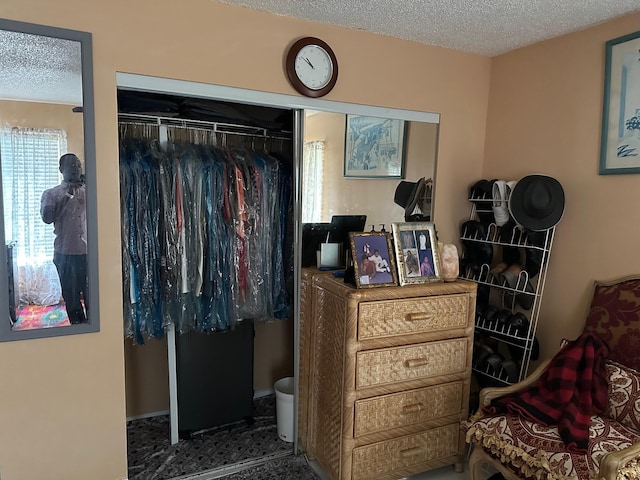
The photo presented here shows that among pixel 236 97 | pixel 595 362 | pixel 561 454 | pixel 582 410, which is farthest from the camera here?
pixel 236 97

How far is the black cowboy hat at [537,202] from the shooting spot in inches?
84.2

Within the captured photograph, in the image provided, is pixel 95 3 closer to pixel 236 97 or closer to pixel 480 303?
pixel 236 97

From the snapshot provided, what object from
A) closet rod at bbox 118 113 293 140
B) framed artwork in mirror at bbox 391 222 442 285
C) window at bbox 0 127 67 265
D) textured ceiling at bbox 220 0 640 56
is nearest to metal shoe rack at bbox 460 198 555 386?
framed artwork in mirror at bbox 391 222 442 285

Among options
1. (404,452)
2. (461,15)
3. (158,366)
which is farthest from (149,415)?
(461,15)

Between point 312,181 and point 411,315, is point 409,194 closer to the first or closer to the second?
point 312,181

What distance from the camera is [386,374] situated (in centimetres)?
201

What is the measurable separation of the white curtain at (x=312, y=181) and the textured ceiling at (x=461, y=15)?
62 cm

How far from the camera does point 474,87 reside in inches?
103

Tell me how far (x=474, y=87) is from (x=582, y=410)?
185 cm

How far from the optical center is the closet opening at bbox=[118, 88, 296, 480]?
2113 millimetres

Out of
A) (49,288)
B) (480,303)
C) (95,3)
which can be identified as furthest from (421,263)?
Result: (95,3)

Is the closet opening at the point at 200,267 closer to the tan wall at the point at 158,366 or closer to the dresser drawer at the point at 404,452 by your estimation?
the tan wall at the point at 158,366

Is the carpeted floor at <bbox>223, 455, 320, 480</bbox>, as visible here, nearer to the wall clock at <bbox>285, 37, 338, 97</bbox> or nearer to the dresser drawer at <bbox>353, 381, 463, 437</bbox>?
the dresser drawer at <bbox>353, 381, 463, 437</bbox>

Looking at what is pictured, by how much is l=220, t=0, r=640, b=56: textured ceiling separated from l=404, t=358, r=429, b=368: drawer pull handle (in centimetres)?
163
